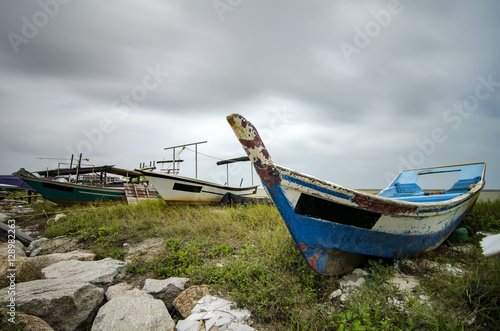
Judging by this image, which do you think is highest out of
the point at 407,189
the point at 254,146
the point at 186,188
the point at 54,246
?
the point at 254,146

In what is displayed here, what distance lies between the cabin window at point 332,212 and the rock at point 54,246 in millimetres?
5768

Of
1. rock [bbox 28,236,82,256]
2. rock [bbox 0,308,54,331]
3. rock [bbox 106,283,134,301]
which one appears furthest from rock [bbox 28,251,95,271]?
rock [bbox 0,308,54,331]

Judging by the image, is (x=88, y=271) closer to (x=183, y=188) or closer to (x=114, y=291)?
(x=114, y=291)

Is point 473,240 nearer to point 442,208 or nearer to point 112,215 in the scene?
point 442,208

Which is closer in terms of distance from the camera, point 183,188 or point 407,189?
point 407,189

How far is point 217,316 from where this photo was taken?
2.46 m

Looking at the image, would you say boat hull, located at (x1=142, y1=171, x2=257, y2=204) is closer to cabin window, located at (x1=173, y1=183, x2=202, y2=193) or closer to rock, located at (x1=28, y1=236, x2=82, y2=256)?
cabin window, located at (x1=173, y1=183, x2=202, y2=193)

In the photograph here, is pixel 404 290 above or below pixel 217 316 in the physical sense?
above

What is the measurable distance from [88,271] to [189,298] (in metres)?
2.05

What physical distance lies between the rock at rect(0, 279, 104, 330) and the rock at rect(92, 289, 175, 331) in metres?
0.30

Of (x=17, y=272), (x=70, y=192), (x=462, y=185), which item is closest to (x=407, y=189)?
(x=462, y=185)

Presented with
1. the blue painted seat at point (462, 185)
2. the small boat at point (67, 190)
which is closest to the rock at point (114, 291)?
the blue painted seat at point (462, 185)

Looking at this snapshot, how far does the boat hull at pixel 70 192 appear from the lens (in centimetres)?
1177

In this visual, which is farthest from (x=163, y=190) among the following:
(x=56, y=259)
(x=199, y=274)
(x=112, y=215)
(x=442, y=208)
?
(x=442, y=208)
